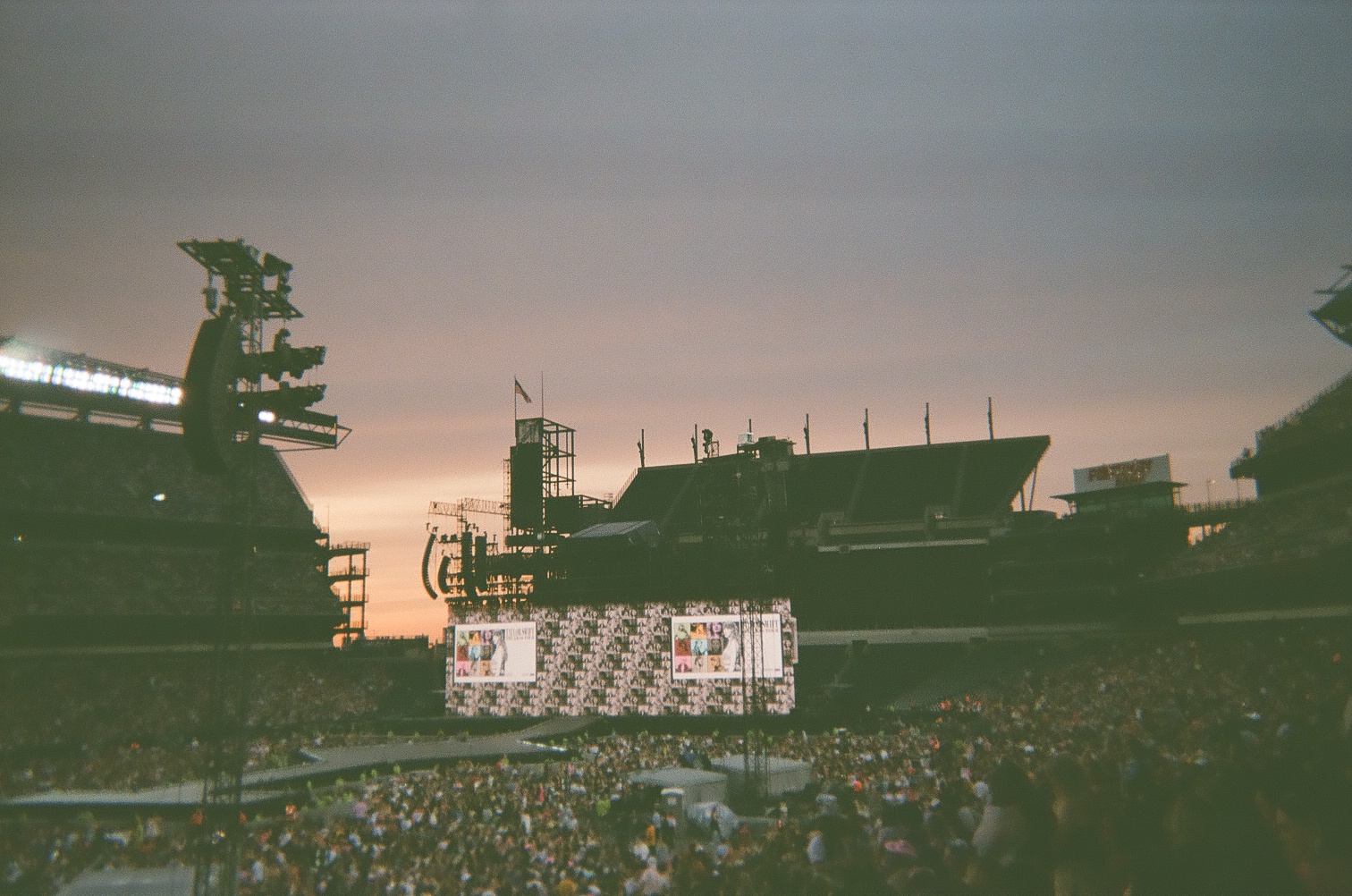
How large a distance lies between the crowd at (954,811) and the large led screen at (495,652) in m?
7.36

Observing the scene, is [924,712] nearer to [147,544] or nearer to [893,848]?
[893,848]

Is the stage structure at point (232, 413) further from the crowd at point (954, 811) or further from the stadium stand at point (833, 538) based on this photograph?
the stadium stand at point (833, 538)

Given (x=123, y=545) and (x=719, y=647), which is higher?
(x=123, y=545)

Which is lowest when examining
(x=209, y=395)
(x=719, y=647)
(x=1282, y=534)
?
(x=719, y=647)

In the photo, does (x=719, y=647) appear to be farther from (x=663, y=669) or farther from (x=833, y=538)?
(x=833, y=538)

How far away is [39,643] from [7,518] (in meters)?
6.22

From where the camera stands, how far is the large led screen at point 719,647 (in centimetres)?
4216

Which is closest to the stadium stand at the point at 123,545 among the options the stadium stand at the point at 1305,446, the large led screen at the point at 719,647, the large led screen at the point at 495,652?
the large led screen at the point at 495,652

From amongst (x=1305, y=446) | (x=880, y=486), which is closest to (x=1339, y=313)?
(x=1305, y=446)

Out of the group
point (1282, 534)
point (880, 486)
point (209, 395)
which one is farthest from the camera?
point (880, 486)

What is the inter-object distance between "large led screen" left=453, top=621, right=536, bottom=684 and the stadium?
0.15 m

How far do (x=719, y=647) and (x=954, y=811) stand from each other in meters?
34.0

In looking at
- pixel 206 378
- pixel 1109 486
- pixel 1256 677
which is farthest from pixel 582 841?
pixel 1109 486

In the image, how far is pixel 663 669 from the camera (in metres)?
45.0
